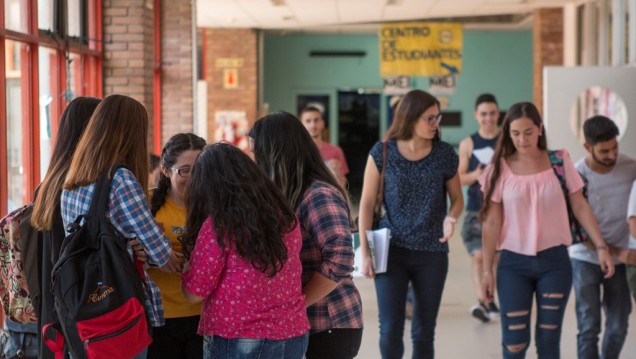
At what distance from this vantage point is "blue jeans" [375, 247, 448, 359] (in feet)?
15.5

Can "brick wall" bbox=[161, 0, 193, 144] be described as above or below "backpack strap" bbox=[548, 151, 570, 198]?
above

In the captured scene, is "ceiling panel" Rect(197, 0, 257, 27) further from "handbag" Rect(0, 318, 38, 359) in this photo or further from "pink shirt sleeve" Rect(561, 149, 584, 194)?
"handbag" Rect(0, 318, 38, 359)

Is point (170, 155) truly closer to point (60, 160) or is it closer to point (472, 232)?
point (60, 160)

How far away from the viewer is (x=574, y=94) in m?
9.56

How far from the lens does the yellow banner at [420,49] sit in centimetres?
1591

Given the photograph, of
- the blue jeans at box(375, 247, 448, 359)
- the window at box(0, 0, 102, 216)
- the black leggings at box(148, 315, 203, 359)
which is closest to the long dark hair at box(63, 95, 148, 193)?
the black leggings at box(148, 315, 203, 359)

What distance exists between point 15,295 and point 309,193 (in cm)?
110

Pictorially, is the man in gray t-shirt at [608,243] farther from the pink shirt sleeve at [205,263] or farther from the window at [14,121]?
the window at [14,121]

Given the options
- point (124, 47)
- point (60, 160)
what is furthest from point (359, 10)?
point (60, 160)

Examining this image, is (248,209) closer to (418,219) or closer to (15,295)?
(15,295)

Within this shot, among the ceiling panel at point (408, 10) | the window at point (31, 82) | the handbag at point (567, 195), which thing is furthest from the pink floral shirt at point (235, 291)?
the ceiling panel at point (408, 10)

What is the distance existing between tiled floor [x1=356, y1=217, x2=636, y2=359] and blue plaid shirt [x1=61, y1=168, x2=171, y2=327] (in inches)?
139

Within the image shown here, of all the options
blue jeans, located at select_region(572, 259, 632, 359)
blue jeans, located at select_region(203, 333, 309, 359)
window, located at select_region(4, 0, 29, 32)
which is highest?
window, located at select_region(4, 0, 29, 32)

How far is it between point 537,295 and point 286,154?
1896 millimetres
